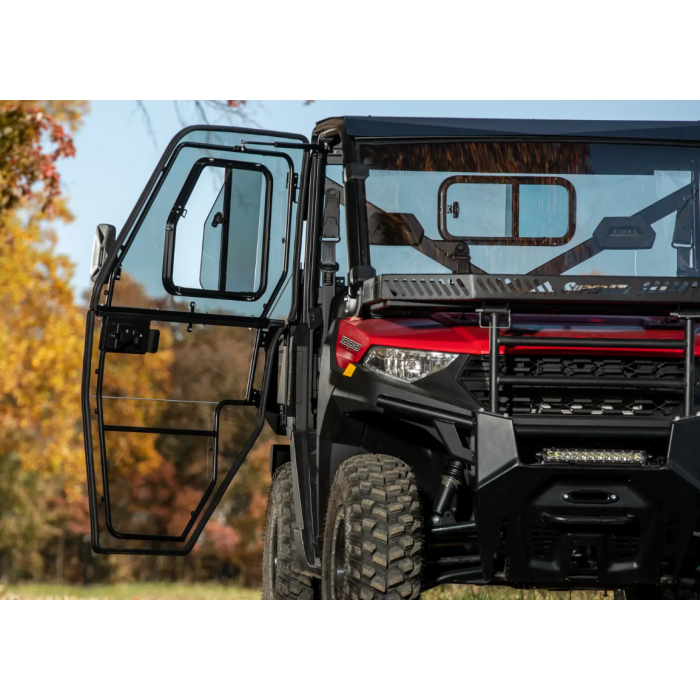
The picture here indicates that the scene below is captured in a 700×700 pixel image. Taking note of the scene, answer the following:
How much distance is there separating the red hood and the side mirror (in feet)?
5.28

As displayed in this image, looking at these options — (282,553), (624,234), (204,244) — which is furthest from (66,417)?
(624,234)

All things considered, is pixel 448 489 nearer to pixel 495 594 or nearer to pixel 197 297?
pixel 197 297

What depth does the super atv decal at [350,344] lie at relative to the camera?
16.2 feet

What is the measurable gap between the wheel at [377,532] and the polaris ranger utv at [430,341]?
11 mm

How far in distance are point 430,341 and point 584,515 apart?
918 millimetres

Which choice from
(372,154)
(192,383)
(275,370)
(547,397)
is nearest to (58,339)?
(192,383)

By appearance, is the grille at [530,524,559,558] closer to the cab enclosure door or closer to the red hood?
the red hood

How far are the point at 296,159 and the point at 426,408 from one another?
213cm

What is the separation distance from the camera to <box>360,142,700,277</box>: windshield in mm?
5324

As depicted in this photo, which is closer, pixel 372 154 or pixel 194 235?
pixel 372 154

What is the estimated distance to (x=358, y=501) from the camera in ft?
15.7

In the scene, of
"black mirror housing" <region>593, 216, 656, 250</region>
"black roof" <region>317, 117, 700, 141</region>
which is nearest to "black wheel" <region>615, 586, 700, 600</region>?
"black mirror housing" <region>593, 216, 656, 250</region>
